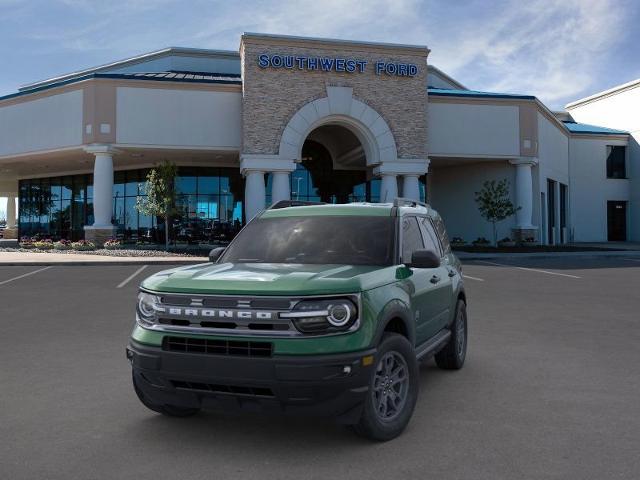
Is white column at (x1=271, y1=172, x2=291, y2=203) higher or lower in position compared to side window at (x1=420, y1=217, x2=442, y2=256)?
higher

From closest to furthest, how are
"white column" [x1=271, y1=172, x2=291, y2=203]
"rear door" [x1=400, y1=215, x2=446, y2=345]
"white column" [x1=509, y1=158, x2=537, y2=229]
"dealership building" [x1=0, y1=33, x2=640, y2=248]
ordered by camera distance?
1. "rear door" [x1=400, y1=215, x2=446, y2=345]
2. "dealership building" [x1=0, y1=33, x2=640, y2=248]
3. "white column" [x1=271, y1=172, x2=291, y2=203]
4. "white column" [x1=509, y1=158, x2=537, y2=229]

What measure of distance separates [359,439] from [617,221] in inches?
1804

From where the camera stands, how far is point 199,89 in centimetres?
→ 2928

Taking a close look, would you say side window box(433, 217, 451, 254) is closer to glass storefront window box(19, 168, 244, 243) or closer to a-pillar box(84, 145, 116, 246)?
a-pillar box(84, 145, 116, 246)

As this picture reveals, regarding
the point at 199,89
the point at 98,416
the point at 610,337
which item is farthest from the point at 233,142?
the point at 98,416

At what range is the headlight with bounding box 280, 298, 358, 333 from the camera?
388cm

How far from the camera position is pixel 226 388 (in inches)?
155

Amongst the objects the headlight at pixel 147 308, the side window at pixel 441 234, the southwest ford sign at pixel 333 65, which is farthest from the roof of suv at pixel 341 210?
the southwest ford sign at pixel 333 65

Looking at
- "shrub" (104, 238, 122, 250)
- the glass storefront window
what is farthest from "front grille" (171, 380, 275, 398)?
the glass storefront window

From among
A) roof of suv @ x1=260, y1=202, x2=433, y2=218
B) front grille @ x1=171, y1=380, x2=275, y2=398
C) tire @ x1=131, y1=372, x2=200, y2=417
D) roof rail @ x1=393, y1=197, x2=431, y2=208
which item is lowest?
tire @ x1=131, y1=372, x2=200, y2=417

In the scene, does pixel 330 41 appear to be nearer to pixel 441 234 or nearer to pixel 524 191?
pixel 524 191

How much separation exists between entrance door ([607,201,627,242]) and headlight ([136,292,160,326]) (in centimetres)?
4564

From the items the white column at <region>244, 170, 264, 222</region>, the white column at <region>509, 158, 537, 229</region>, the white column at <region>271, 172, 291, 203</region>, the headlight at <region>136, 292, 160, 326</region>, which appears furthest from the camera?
the white column at <region>509, 158, 537, 229</region>

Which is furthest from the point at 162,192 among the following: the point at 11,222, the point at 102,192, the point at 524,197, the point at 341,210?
the point at 11,222
